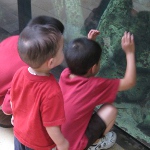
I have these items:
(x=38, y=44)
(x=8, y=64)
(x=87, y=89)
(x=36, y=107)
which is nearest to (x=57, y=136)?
(x=36, y=107)

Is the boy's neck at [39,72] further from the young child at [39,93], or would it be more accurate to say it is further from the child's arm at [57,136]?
the child's arm at [57,136]

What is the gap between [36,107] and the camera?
130cm

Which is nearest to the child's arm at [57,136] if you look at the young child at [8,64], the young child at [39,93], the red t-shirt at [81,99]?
the young child at [39,93]

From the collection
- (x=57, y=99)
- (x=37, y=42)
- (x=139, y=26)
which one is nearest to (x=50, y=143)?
(x=57, y=99)

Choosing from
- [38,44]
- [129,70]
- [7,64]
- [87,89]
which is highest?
[38,44]

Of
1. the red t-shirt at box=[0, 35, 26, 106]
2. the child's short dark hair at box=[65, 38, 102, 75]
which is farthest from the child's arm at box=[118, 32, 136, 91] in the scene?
the red t-shirt at box=[0, 35, 26, 106]

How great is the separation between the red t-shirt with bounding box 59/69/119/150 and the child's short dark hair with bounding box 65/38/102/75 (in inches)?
2.2

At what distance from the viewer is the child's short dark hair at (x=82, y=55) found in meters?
1.44

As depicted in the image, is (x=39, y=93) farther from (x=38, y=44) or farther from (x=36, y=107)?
(x=38, y=44)

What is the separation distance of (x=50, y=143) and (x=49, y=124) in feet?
0.63

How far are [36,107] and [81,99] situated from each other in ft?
0.88

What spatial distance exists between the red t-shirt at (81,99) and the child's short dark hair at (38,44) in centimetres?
32

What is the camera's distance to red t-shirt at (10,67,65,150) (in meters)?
1.27

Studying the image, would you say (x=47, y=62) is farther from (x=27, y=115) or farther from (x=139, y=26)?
(x=139, y=26)
